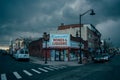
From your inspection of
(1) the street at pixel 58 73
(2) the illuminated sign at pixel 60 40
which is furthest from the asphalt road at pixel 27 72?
(2) the illuminated sign at pixel 60 40

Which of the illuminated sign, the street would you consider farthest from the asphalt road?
the illuminated sign

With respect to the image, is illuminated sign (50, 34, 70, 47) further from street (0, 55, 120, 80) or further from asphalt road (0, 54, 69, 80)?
street (0, 55, 120, 80)

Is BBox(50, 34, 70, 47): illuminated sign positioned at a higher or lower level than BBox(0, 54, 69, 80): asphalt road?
higher

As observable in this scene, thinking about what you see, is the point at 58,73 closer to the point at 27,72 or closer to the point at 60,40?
the point at 27,72

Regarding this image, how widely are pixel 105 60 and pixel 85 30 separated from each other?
2825 centimetres

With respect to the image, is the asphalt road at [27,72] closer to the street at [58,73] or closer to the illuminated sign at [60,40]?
the street at [58,73]

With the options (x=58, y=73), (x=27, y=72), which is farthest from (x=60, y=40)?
(x=58, y=73)

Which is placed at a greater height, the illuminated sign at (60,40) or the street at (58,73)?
the illuminated sign at (60,40)

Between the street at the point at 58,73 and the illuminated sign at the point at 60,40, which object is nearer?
the street at the point at 58,73

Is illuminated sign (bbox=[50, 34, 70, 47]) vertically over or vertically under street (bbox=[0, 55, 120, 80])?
over

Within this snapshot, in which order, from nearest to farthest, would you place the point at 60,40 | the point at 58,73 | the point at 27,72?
the point at 58,73 → the point at 27,72 → the point at 60,40

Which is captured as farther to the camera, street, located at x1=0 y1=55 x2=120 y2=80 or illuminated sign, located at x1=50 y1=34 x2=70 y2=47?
illuminated sign, located at x1=50 y1=34 x2=70 y2=47

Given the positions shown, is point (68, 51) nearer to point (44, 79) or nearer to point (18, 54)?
point (18, 54)

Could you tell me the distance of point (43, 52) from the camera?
4991 cm
